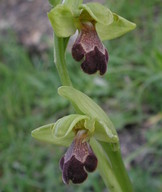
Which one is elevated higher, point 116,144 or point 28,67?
point 116,144

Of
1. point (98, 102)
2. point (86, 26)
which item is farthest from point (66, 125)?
point (98, 102)

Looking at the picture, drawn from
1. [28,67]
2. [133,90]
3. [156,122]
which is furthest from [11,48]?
[156,122]

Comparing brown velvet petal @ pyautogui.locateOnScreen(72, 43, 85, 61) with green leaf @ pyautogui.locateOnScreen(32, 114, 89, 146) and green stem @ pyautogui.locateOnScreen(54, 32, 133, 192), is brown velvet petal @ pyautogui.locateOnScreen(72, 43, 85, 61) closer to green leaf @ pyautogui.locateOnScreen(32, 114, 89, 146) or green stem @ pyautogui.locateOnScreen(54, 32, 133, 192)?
green stem @ pyautogui.locateOnScreen(54, 32, 133, 192)

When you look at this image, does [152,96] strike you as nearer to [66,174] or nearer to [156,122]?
[156,122]

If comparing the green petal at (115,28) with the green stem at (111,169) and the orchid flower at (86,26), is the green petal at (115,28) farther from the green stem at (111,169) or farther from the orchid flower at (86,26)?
the green stem at (111,169)

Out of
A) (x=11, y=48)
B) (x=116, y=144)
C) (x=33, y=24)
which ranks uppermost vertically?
(x=116, y=144)

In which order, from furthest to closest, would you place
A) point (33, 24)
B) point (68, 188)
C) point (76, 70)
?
point (33, 24) → point (76, 70) → point (68, 188)
